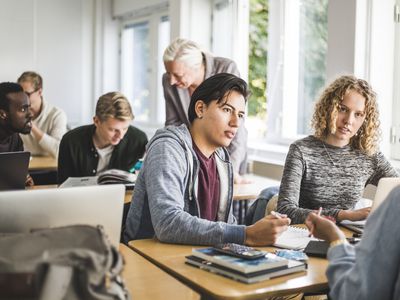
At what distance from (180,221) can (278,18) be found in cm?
273

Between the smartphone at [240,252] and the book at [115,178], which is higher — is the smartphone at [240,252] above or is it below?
below

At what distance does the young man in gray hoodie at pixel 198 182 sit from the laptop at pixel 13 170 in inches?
24.2

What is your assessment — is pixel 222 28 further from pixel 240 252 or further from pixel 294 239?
pixel 240 252

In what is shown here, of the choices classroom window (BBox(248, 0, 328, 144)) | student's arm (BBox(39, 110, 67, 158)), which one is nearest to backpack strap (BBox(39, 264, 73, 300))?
classroom window (BBox(248, 0, 328, 144))

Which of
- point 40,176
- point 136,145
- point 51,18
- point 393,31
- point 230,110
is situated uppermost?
point 51,18

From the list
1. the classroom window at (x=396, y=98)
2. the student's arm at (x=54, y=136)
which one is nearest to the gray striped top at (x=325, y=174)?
the classroom window at (x=396, y=98)

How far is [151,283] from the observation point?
4.99 feet

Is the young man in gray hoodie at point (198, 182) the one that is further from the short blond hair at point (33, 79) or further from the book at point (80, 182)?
the short blond hair at point (33, 79)

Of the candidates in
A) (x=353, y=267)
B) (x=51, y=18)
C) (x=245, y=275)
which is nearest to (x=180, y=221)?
(x=245, y=275)

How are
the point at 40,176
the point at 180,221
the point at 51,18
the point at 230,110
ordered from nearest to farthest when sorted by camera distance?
the point at 180,221, the point at 230,110, the point at 40,176, the point at 51,18

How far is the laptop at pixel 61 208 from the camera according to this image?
4.27 feet

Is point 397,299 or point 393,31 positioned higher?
point 393,31

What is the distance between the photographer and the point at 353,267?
1266 millimetres

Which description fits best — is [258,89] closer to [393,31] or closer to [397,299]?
[393,31]
